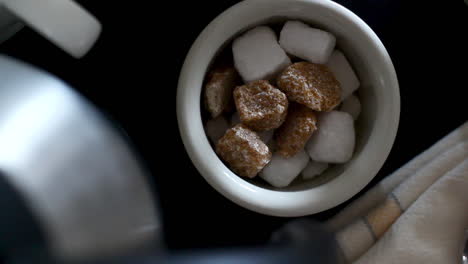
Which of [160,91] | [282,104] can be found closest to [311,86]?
[282,104]

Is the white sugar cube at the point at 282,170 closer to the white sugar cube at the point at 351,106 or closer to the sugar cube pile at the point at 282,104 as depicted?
the sugar cube pile at the point at 282,104

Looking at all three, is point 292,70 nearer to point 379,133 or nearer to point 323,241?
point 379,133

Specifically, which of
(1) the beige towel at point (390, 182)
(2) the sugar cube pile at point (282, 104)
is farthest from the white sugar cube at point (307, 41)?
(1) the beige towel at point (390, 182)

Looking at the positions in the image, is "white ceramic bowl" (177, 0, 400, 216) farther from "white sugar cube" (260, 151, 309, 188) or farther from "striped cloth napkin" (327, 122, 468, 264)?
"striped cloth napkin" (327, 122, 468, 264)

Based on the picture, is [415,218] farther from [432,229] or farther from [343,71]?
[343,71]

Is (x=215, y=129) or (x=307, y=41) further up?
(x=307, y=41)

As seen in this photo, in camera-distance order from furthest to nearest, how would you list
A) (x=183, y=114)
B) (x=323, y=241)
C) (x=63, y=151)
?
(x=323, y=241) → (x=183, y=114) → (x=63, y=151)

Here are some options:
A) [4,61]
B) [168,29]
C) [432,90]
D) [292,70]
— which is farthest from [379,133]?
[4,61]
